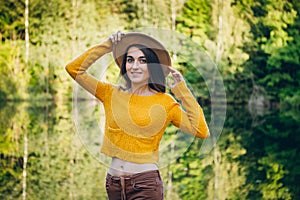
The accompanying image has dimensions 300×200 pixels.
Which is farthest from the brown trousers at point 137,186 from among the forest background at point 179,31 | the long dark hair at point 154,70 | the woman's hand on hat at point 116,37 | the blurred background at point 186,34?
the forest background at point 179,31

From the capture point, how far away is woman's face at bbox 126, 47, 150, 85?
A: 3.14m

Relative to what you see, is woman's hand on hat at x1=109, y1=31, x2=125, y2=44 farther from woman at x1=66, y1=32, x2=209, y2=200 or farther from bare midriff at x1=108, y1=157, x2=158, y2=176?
bare midriff at x1=108, y1=157, x2=158, y2=176

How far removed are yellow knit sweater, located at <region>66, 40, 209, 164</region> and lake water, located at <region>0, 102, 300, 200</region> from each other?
187mm

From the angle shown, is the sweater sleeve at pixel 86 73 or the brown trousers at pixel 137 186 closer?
the brown trousers at pixel 137 186

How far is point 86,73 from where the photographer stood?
10.6ft

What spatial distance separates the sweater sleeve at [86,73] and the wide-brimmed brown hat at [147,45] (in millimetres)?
59

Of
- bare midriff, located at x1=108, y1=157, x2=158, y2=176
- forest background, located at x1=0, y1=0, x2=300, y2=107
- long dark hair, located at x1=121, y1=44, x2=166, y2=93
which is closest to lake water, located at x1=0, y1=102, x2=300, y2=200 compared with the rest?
bare midriff, located at x1=108, y1=157, x2=158, y2=176

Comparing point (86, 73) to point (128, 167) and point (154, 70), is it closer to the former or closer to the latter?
point (154, 70)

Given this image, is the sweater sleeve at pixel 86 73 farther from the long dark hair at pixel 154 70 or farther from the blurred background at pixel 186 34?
the blurred background at pixel 186 34

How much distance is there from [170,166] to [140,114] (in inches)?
Result: 229

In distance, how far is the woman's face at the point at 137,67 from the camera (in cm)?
314

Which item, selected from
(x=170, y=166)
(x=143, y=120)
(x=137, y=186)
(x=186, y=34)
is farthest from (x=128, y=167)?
(x=186, y=34)

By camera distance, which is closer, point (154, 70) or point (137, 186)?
point (137, 186)

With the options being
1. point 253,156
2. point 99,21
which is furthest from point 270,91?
point 253,156
